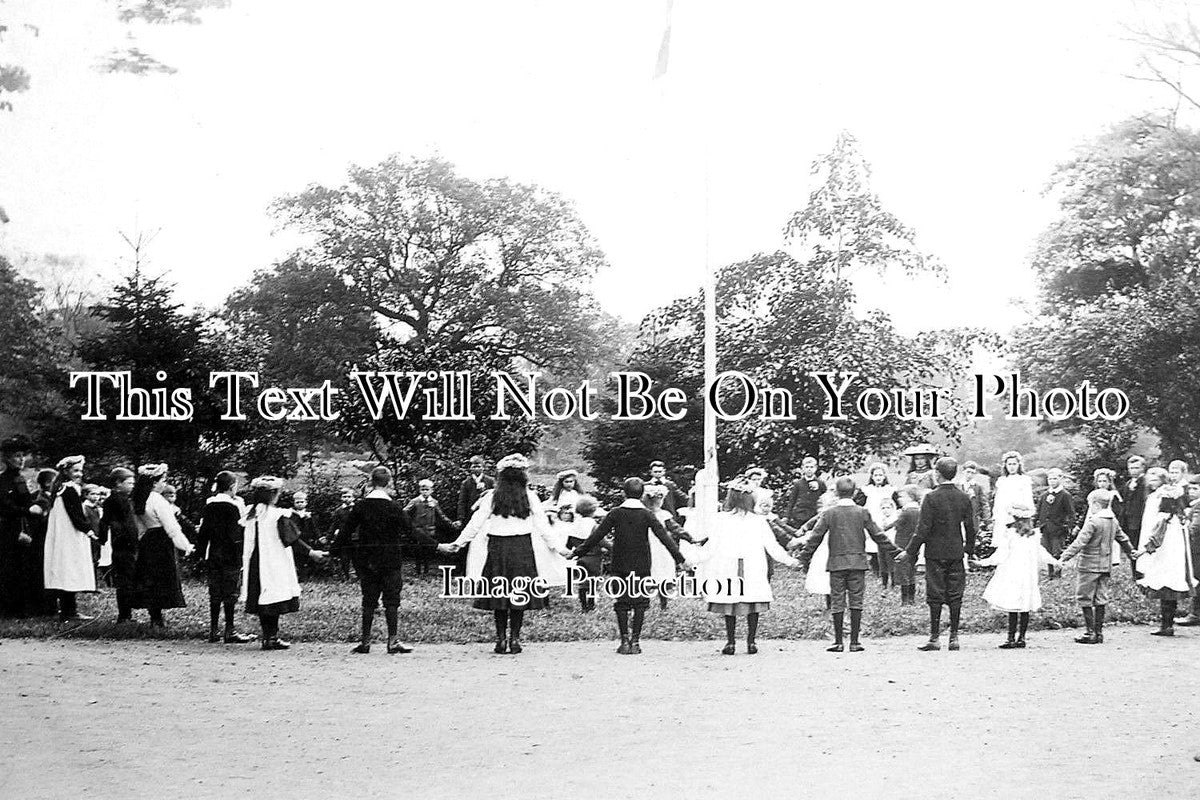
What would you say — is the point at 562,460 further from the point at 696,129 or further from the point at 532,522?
the point at 696,129

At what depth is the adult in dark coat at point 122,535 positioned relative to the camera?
7449 mm

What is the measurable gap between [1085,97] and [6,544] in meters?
8.23

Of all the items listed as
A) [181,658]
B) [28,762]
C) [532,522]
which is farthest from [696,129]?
[28,762]

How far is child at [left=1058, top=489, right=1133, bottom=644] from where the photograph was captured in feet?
23.8

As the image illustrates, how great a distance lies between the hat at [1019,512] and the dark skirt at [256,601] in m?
4.92

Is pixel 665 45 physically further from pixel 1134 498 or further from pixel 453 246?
pixel 1134 498

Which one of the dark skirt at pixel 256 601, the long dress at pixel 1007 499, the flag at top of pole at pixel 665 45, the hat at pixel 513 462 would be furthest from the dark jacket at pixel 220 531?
the long dress at pixel 1007 499

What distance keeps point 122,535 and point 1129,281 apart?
23.5 feet

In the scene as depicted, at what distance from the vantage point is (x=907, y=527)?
809cm

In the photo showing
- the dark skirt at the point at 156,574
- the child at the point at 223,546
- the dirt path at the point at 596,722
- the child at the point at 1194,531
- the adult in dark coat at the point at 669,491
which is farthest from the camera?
the child at the point at 1194,531

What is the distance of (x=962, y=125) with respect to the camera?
23.8 feet

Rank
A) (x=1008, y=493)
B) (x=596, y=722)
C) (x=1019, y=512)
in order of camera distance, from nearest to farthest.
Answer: (x=596, y=722), (x=1019, y=512), (x=1008, y=493)

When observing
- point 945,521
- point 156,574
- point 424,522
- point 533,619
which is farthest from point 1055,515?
point 156,574

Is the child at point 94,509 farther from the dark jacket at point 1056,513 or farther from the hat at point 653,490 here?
the dark jacket at point 1056,513
